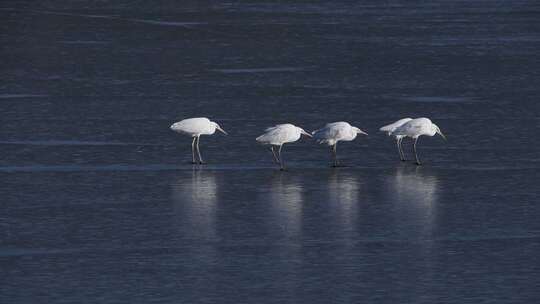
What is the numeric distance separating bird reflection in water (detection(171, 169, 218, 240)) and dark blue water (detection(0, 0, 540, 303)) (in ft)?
0.12

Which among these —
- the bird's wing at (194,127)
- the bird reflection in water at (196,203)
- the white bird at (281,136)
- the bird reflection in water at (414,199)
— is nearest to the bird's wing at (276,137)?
the white bird at (281,136)

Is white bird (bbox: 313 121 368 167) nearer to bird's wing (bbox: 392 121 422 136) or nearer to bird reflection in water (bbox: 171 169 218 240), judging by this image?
bird's wing (bbox: 392 121 422 136)

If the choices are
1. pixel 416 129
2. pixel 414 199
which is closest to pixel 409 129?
pixel 416 129

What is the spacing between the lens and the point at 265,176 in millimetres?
18828

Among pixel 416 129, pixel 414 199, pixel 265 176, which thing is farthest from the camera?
pixel 416 129

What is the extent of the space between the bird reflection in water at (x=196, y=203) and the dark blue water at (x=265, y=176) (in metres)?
0.04

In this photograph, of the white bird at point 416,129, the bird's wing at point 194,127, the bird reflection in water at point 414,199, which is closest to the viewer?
the bird reflection in water at point 414,199

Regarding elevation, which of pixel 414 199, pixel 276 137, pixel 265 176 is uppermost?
pixel 276 137

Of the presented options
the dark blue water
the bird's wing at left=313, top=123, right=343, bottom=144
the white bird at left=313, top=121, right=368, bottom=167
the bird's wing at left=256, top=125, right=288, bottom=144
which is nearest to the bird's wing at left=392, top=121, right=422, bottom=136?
the dark blue water

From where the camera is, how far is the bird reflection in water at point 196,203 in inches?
610

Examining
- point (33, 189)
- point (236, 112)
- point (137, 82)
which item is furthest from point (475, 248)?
point (137, 82)

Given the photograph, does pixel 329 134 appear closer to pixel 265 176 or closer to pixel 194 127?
pixel 265 176

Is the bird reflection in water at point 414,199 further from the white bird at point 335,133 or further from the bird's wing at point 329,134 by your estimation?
the bird's wing at point 329,134

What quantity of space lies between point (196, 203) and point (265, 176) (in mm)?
1987
